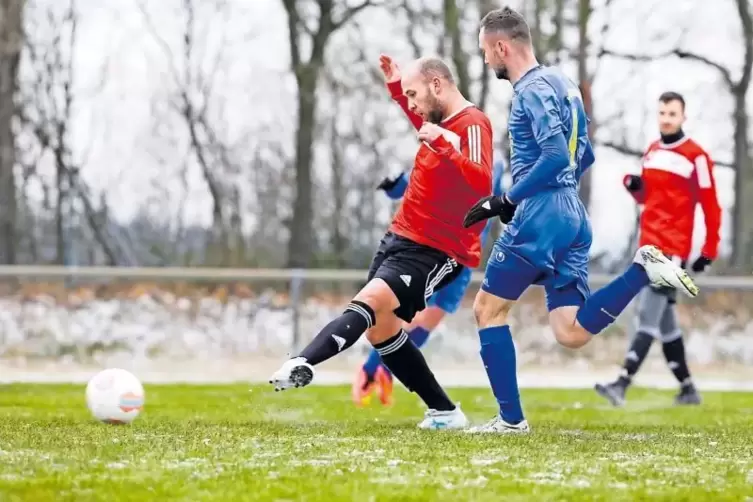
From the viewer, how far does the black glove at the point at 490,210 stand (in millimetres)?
5598

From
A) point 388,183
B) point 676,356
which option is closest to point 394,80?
point 388,183

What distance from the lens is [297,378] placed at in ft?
17.4

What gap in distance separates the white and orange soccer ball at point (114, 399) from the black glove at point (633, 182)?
393 cm

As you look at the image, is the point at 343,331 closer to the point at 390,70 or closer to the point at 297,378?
the point at 297,378

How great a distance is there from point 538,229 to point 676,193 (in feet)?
10.4

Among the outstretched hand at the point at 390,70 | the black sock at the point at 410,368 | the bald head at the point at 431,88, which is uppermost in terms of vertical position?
the outstretched hand at the point at 390,70

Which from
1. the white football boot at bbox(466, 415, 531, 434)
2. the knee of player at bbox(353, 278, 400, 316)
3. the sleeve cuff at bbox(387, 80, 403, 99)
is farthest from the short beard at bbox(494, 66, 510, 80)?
the white football boot at bbox(466, 415, 531, 434)

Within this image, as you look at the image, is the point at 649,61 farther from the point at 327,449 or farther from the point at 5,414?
the point at 327,449

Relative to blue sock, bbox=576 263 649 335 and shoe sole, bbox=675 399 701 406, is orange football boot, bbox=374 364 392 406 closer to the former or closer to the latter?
shoe sole, bbox=675 399 701 406

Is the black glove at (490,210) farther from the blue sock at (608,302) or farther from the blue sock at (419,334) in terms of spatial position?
the blue sock at (419,334)

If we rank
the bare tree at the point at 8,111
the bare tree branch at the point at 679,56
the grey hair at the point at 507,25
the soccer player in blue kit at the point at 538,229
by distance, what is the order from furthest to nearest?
the bare tree branch at the point at 679,56, the bare tree at the point at 8,111, the grey hair at the point at 507,25, the soccer player in blue kit at the point at 538,229

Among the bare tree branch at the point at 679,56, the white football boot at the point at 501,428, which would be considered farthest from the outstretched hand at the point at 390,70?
the bare tree branch at the point at 679,56

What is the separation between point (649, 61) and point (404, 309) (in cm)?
1410

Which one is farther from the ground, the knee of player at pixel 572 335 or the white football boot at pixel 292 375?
the knee of player at pixel 572 335
